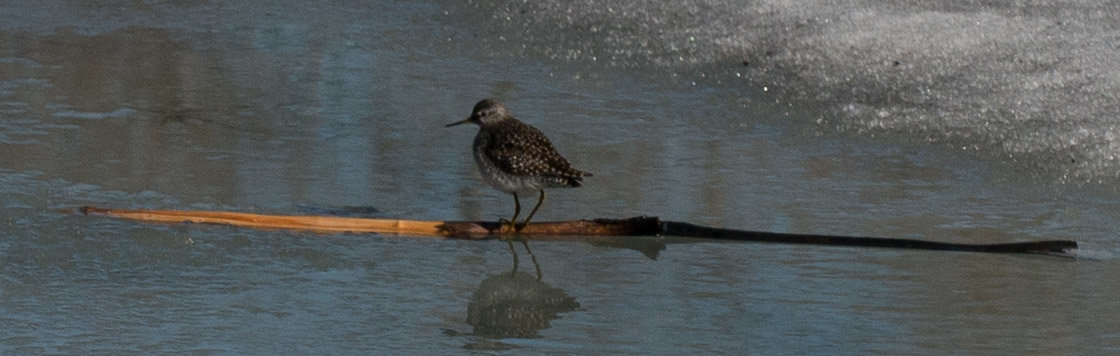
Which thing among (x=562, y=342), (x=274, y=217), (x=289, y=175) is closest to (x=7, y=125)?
(x=289, y=175)

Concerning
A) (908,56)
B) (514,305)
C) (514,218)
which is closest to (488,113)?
(514,218)

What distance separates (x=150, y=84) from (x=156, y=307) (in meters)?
2.72

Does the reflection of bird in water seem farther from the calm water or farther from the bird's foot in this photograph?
the bird's foot

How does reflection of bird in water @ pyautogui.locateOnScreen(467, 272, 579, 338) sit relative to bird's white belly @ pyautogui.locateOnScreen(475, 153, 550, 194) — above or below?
below

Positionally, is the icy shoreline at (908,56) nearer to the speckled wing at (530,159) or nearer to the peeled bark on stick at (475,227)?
the peeled bark on stick at (475,227)

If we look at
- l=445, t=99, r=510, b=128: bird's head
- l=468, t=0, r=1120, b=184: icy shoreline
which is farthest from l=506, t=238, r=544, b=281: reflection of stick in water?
l=468, t=0, r=1120, b=184: icy shoreline

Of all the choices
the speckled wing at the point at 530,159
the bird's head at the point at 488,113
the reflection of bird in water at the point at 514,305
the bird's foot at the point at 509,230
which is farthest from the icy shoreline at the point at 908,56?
the reflection of bird in water at the point at 514,305

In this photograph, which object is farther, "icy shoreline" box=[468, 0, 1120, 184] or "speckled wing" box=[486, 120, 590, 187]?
"icy shoreline" box=[468, 0, 1120, 184]

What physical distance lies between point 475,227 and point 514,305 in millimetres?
656

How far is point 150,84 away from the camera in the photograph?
6477mm

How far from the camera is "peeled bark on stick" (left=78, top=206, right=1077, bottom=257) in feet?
14.8

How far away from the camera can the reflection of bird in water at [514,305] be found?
12.7ft

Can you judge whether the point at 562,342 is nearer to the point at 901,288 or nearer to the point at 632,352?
the point at 632,352

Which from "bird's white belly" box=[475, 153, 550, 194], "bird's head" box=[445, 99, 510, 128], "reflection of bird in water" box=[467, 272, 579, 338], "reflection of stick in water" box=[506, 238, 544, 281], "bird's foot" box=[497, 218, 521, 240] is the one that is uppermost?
"bird's head" box=[445, 99, 510, 128]
